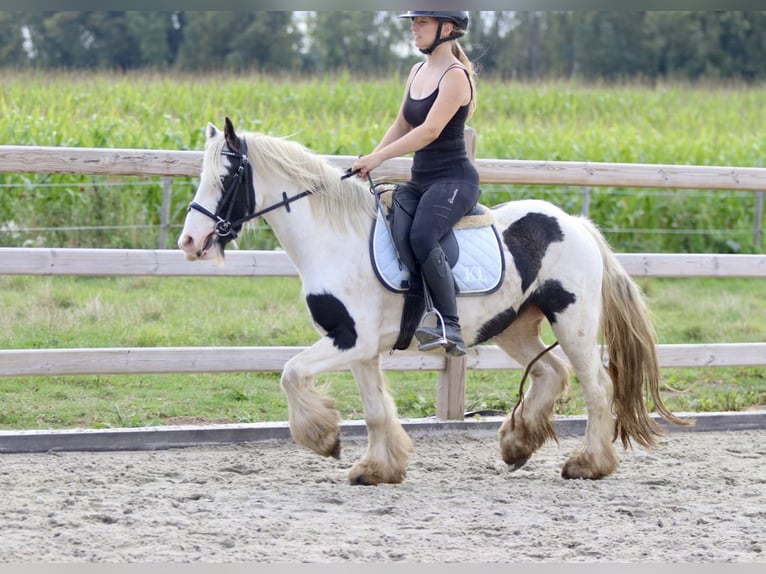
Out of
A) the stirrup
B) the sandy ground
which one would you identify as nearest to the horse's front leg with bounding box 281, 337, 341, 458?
the sandy ground

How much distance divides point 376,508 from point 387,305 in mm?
1013

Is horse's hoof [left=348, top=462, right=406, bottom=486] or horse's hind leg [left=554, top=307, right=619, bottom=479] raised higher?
horse's hind leg [left=554, top=307, right=619, bottom=479]

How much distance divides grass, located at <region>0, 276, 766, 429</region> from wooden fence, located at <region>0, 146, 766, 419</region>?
23.3 inches

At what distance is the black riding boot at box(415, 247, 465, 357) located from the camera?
4.95 metres

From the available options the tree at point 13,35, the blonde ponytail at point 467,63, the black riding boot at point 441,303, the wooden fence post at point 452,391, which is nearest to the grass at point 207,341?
the wooden fence post at point 452,391

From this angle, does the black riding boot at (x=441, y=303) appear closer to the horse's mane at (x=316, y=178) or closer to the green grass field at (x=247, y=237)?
the horse's mane at (x=316, y=178)

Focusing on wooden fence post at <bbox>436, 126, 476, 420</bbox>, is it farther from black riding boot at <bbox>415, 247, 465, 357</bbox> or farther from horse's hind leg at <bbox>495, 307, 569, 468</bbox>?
black riding boot at <bbox>415, 247, 465, 357</bbox>

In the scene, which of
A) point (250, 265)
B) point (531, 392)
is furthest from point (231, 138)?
point (531, 392)

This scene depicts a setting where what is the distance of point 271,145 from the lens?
5070 mm

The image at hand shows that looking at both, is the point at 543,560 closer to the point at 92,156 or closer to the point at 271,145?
the point at 271,145

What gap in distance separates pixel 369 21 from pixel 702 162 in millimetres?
19353

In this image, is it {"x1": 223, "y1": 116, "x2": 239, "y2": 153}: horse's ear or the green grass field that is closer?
{"x1": 223, "y1": 116, "x2": 239, "y2": 153}: horse's ear

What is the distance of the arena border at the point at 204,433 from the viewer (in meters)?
5.73

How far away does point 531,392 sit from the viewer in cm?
575
